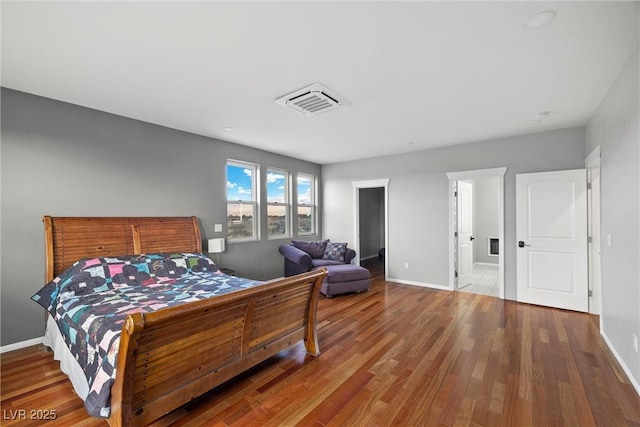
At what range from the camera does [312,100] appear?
115 inches

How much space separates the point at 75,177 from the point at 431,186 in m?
5.33

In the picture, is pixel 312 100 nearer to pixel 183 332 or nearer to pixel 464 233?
pixel 183 332

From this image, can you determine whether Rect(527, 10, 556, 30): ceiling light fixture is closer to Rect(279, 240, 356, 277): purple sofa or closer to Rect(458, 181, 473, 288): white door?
Rect(458, 181, 473, 288): white door

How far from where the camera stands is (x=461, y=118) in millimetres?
3531

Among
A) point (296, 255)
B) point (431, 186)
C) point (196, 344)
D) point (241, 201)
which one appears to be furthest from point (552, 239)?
point (241, 201)

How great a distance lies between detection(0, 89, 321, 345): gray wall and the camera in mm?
2732

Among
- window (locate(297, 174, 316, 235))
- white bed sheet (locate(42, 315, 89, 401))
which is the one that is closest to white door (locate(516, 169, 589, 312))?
window (locate(297, 174, 316, 235))

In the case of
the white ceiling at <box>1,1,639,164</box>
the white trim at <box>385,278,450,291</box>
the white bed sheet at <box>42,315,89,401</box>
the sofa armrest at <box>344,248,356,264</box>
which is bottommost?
the white trim at <box>385,278,450,291</box>

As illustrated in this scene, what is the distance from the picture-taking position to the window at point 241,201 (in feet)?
15.8

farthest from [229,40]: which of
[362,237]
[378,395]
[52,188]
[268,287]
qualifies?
[362,237]

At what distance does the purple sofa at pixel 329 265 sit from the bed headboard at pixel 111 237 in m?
1.74

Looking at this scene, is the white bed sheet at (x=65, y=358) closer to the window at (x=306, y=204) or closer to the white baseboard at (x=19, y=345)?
the white baseboard at (x=19, y=345)

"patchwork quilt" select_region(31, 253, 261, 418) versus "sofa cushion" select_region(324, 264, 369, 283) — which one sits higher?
"patchwork quilt" select_region(31, 253, 261, 418)

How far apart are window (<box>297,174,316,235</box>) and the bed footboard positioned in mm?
3783
